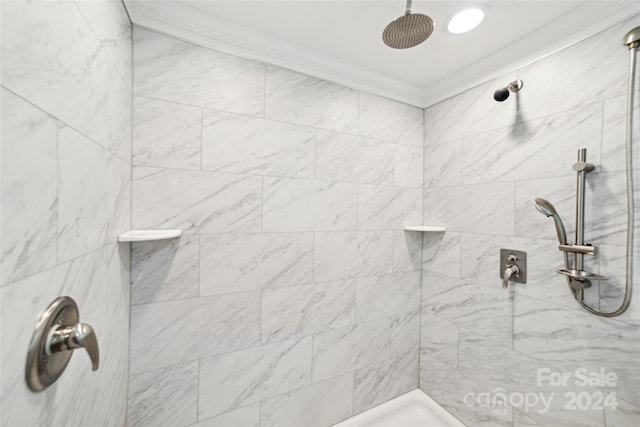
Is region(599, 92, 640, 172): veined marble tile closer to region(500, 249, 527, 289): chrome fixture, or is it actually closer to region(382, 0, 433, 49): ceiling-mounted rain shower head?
region(500, 249, 527, 289): chrome fixture

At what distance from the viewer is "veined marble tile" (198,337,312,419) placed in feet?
3.80

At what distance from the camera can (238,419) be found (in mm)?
1207

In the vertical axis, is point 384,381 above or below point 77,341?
below

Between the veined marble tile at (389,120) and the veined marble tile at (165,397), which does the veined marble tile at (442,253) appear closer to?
the veined marble tile at (389,120)

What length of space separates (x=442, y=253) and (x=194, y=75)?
1.70 m

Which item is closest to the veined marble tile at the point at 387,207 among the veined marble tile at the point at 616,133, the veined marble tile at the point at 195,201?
the veined marble tile at the point at 195,201

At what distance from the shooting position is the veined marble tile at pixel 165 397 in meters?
1.04

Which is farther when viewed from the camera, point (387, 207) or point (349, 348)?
point (387, 207)

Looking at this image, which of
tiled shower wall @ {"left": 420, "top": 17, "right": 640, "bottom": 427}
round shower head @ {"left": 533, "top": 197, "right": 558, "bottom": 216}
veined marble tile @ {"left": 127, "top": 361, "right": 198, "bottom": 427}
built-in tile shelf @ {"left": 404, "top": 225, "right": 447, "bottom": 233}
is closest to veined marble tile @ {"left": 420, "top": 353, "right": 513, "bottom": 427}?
tiled shower wall @ {"left": 420, "top": 17, "right": 640, "bottom": 427}

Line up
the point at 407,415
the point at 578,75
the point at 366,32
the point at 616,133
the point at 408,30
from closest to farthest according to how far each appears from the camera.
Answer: the point at 408,30, the point at 616,133, the point at 578,75, the point at 366,32, the point at 407,415

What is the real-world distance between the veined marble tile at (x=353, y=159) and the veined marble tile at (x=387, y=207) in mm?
69

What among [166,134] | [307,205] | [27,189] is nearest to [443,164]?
[307,205]

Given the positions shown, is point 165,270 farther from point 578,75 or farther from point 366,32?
point 578,75

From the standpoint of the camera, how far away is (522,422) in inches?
48.0
